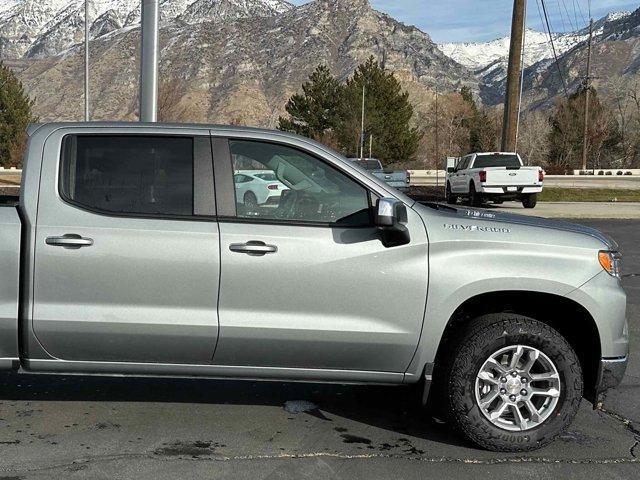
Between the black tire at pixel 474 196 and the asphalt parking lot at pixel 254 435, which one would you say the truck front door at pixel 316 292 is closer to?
the asphalt parking lot at pixel 254 435

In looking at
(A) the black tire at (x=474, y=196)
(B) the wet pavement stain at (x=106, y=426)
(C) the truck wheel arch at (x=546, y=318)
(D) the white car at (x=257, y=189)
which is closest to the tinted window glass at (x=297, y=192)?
(D) the white car at (x=257, y=189)

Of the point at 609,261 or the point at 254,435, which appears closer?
the point at 609,261

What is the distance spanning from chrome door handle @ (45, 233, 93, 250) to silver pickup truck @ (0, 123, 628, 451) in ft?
0.03

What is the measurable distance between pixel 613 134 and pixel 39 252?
78.7 m

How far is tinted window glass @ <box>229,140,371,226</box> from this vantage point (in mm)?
4609

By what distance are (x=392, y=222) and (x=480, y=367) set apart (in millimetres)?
973

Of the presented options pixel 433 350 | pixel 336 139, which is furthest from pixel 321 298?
pixel 336 139

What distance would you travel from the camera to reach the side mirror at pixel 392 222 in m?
4.36

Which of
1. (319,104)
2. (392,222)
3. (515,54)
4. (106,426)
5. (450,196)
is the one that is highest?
(319,104)

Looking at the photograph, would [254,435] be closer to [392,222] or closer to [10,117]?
[392,222]

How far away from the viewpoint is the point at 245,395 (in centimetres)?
561

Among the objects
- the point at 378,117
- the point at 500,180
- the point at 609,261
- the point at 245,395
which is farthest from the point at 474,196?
the point at 378,117

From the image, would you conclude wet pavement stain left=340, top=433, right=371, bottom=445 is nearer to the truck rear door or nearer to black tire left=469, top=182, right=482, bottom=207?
the truck rear door

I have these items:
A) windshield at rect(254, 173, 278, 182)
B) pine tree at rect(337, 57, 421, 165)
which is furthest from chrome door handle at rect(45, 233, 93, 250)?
pine tree at rect(337, 57, 421, 165)
